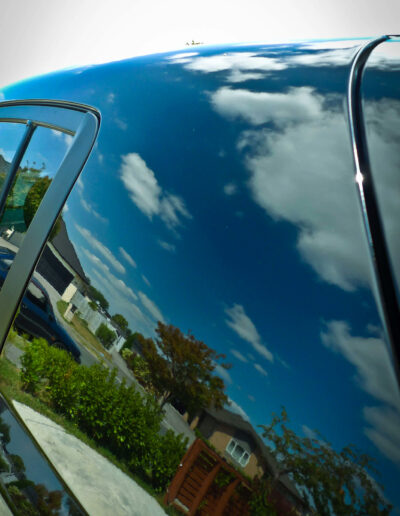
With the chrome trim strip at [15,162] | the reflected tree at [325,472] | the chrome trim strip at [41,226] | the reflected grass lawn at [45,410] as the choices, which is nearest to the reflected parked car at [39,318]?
the chrome trim strip at [41,226]

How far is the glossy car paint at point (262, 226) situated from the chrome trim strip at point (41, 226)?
51 millimetres

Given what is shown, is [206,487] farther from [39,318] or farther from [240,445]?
[39,318]

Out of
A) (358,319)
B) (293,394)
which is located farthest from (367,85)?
(293,394)

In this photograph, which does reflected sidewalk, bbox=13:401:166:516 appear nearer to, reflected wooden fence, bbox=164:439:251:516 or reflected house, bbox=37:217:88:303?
reflected wooden fence, bbox=164:439:251:516

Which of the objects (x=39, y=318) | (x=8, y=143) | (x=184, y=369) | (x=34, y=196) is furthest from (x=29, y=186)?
(x=184, y=369)

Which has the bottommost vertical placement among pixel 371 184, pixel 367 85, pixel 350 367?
pixel 350 367

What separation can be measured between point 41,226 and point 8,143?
0.60 meters

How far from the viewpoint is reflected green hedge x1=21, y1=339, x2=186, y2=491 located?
106 cm

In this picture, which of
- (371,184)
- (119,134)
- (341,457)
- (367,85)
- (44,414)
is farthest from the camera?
(119,134)

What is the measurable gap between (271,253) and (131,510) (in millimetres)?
644

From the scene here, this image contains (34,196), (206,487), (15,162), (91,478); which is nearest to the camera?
(206,487)

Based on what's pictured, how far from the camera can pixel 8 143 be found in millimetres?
1851

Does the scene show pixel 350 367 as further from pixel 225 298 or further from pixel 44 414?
pixel 44 414

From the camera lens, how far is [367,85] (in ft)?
3.79
